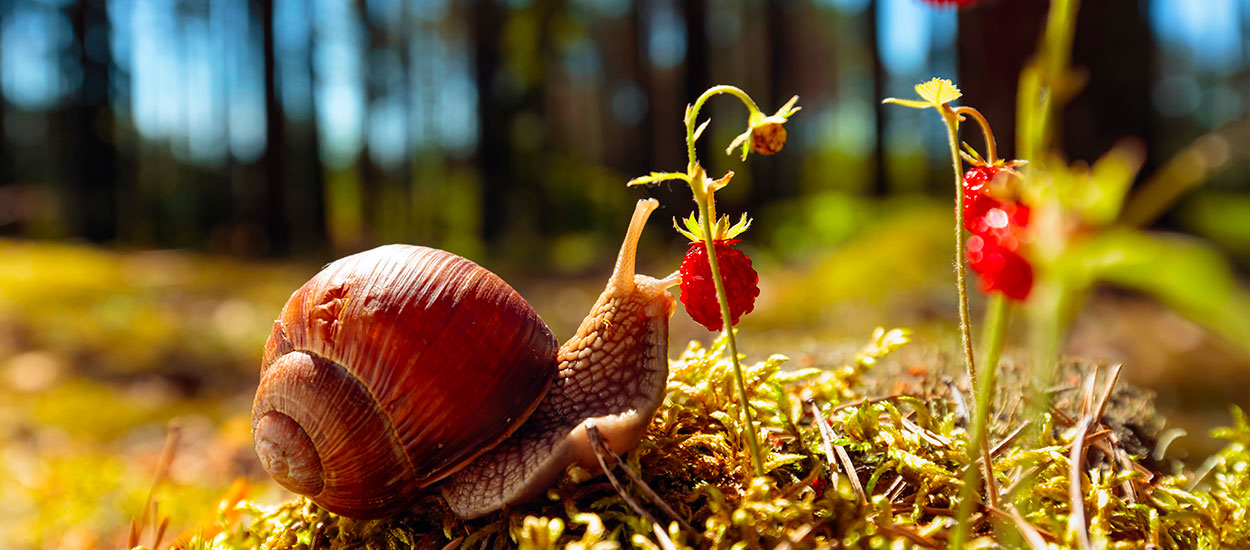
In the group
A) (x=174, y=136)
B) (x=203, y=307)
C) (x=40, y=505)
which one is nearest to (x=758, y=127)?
(x=40, y=505)

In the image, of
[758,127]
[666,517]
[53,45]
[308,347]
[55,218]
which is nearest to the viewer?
[758,127]

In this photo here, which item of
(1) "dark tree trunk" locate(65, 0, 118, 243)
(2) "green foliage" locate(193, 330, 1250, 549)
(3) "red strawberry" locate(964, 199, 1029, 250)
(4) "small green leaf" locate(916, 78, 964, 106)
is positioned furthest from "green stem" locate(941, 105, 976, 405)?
(1) "dark tree trunk" locate(65, 0, 118, 243)

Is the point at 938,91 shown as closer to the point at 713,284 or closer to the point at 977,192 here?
the point at 977,192

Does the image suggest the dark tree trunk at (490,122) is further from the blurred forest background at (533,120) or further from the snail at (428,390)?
the snail at (428,390)

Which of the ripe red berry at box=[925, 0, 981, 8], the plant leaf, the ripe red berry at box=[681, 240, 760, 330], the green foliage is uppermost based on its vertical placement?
the ripe red berry at box=[925, 0, 981, 8]

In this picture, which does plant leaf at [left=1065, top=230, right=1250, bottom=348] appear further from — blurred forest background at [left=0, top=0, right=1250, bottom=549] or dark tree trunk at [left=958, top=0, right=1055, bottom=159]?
dark tree trunk at [left=958, top=0, right=1055, bottom=159]

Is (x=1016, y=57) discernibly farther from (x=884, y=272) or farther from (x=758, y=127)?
(x=758, y=127)
